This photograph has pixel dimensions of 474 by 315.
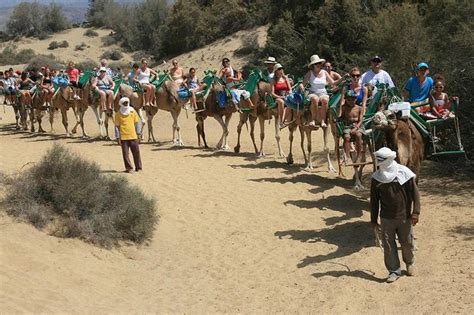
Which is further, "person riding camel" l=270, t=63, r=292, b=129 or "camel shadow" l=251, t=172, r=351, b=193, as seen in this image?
"person riding camel" l=270, t=63, r=292, b=129

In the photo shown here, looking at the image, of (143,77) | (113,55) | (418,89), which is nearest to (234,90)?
(143,77)

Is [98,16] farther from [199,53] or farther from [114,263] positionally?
[114,263]

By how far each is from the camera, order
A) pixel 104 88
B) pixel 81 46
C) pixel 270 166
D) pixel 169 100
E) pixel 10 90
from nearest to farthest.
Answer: pixel 270 166
pixel 169 100
pixel 104 88
pixel 10 90
pixel 81 46

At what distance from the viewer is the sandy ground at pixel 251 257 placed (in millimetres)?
7793

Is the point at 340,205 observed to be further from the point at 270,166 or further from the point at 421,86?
the point at 270,166

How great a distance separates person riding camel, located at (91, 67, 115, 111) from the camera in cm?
1941

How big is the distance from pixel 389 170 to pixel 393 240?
3.19 feet

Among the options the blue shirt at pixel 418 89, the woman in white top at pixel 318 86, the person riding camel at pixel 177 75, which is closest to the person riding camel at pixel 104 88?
the person riding camel at pixel 177 75

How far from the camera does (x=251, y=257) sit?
9805mm

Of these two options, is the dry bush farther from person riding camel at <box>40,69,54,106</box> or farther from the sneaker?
the sneaker

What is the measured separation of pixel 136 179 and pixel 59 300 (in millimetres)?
6670

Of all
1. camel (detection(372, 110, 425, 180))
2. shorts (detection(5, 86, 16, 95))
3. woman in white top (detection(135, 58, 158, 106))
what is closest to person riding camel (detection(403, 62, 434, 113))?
camel (detection(372, 110, 425, 180))

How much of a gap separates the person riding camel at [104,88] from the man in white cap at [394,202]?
1263cm

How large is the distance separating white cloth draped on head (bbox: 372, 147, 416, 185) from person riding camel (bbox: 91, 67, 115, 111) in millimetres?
12729
